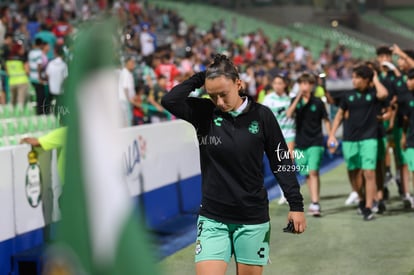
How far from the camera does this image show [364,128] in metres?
11.2

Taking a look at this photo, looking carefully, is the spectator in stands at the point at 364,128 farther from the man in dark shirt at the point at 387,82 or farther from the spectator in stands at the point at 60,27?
the spectator in stands at the point at 60,27

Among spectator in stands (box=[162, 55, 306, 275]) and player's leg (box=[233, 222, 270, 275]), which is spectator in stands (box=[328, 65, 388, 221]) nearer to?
spectator in stands (box=[162, 55, 306, 275])

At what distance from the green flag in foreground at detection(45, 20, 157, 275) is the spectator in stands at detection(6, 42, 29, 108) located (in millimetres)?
13941

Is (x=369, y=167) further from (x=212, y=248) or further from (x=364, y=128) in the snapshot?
(x=212, y=248)

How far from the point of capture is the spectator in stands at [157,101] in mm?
15523

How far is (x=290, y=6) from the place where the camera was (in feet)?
152

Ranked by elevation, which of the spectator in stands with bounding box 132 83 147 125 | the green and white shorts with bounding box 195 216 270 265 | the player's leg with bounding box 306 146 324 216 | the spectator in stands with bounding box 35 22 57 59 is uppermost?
the spectator in stands with bounding box 35 22 57 59

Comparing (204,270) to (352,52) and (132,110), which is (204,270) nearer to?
(132,110)

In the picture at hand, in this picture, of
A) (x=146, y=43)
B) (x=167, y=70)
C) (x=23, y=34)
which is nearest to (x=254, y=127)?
(x=167, y=70)

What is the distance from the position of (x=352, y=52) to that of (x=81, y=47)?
41920 millimetres

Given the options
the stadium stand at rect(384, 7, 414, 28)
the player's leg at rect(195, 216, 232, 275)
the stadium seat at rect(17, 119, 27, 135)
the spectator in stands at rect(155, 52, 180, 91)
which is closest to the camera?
the player's leg at rect(195, 216, 232, 275)

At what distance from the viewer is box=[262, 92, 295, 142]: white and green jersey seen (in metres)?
12.2

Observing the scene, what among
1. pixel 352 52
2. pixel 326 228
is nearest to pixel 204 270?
pixel 326 228

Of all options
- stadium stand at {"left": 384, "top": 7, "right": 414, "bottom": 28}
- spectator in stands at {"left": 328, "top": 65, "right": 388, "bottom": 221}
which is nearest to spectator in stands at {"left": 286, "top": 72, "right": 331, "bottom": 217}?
spectator in stands at {"left": 328, "top": 65, "right": 388, "bottom": 221}
